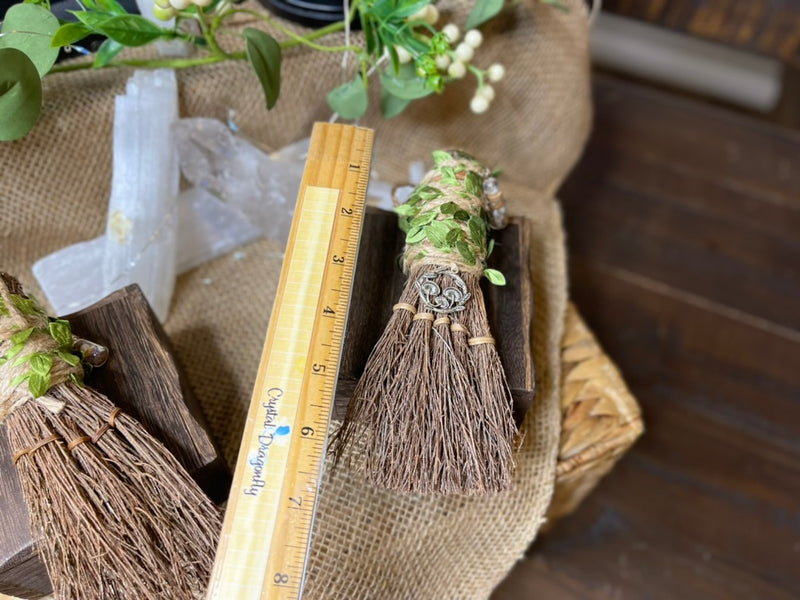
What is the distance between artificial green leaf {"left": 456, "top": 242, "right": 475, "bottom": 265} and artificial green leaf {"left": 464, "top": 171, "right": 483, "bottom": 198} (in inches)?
2.6

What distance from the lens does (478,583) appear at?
0.74 metres

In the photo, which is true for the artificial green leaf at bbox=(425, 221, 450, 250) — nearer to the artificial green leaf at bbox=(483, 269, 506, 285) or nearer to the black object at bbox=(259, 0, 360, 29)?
the artificial green leaf at bbox=(483, 269, 506, 285)

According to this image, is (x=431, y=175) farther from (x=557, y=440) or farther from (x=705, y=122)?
(x=705, y=122)

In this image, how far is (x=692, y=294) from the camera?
135 cm

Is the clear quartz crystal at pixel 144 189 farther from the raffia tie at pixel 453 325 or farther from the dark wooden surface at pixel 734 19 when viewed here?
the dark wooden surface at pixel 734 19

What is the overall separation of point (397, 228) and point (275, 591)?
1.28 ft

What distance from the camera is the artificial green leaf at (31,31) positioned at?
0.63 m

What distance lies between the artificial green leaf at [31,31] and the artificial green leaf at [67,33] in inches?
0.6

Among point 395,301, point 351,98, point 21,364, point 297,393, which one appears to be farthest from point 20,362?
point 351,98

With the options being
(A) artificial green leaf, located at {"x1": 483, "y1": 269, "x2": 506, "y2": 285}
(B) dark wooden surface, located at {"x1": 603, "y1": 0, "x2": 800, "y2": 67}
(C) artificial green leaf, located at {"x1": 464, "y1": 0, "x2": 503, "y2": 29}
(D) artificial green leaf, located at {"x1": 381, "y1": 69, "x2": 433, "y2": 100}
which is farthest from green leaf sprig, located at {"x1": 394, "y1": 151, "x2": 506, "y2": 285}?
(B) dark wooden surface, located at {"x1": 603, "y1": 0, "x2": 800, "y2": 67}

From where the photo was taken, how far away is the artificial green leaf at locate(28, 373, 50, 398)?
1.80ft

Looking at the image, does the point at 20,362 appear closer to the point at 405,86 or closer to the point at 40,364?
the point at 40,364

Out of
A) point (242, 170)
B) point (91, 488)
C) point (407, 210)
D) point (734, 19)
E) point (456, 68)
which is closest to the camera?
point (91, 488)

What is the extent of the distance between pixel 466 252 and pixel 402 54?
0.29m
